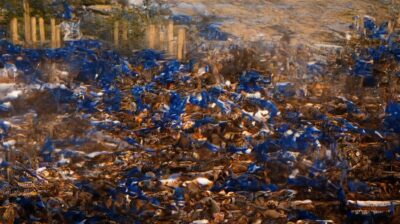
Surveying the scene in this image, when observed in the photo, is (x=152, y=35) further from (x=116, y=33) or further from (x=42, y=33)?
(x=42, y=33)

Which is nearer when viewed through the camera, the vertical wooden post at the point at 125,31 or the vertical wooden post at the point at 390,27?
the vertical wooden post at the point at 125,31

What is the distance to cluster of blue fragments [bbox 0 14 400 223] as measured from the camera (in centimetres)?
275

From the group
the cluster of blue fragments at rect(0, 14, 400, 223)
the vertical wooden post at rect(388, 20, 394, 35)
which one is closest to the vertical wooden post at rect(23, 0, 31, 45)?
the cluster of blue fragments at rect(0, 14, 400, 223)

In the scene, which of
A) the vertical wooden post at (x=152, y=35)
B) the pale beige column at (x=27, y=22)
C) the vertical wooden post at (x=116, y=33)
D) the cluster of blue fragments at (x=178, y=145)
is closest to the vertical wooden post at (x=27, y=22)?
the pale beige column at (x=27, y=22)

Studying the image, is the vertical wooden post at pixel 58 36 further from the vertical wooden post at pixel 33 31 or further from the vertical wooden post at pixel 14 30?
the vertical wooden post at pixel 14 30

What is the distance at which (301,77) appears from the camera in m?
4.00

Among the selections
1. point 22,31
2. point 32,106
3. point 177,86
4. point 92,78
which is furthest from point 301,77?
point 22,31

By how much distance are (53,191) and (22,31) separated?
1879 mm

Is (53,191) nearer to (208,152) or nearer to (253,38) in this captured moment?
(208,152)

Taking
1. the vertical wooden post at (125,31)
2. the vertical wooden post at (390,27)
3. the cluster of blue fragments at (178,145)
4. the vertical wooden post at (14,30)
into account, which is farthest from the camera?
the vertical wooden post at (390,27)

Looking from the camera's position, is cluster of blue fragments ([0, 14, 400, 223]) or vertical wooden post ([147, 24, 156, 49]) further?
vertical wooden post ([147, 24, 156, 49])

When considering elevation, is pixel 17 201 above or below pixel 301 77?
below

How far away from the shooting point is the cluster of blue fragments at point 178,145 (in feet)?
9.03

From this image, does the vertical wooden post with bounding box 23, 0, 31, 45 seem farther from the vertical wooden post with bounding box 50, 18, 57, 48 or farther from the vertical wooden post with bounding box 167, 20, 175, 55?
the vertical wooden post with bounding box 167, 20, 175, 55
